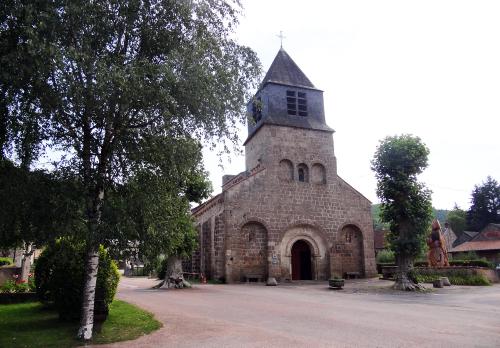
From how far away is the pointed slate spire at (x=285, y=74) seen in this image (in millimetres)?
32128

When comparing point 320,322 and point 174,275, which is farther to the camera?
point 174,275

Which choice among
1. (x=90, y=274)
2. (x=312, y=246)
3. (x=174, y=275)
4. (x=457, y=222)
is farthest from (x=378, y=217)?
(x=457, y=222)

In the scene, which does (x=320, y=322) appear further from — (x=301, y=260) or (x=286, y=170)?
(x=286, y=170)

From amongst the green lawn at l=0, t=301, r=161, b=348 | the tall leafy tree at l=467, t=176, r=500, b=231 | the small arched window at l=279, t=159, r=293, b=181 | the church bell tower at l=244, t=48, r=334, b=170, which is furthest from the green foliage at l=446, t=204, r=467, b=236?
the green lawn at l=0, t=301, r=161, b=348

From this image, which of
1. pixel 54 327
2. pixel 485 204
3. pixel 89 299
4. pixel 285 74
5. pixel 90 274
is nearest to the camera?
pixel 89 299

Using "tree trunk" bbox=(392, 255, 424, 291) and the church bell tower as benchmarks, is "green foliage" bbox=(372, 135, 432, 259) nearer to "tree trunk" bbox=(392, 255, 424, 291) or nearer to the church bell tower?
"tree trunk" bbox=(392, 255, 424, 291)

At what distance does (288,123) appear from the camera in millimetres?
30828

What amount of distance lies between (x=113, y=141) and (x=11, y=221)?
110 inches

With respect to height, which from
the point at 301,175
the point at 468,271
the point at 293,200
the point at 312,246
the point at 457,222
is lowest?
the point at 468,271

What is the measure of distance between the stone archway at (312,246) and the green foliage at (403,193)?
6.54 meters

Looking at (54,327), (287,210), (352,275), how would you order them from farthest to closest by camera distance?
(352,275) < (287,210) < (54,327)

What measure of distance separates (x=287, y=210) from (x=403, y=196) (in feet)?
27.7

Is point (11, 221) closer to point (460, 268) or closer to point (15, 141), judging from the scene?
point (15, 141)

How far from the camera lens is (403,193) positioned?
77.5 feet
